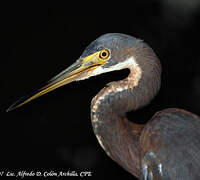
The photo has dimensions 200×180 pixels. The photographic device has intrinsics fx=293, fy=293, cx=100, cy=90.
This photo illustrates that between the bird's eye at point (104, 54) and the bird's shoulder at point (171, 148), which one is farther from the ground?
the bird's eye at point (104, 54)

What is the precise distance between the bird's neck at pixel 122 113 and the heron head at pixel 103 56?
0.20ft

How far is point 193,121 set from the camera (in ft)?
3.90

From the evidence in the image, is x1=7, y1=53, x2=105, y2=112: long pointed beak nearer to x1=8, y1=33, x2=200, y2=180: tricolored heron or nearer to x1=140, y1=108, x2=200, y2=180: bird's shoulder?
x1=8, y1=33, x2=200, y2=180: tricolored heron

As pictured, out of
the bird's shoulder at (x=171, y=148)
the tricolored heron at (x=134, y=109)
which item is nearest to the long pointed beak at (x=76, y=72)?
the tricolored heron at (x=134, y=109)

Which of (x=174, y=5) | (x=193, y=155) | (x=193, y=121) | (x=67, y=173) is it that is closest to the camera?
(x=193, y=155)

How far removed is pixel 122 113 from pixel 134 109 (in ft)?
0.16

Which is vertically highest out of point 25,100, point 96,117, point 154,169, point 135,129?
point 25,100

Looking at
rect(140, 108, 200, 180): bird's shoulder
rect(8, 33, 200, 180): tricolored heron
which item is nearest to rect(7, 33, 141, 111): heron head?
rect(8, 33, 200, 180): tricolored heron

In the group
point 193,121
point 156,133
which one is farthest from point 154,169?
point 193,121

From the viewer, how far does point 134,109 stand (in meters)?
1.15

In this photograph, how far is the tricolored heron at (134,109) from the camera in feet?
3.56

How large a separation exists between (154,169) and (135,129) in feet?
0.61

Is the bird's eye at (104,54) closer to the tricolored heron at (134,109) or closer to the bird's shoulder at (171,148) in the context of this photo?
the tricolored heron at (134,109)

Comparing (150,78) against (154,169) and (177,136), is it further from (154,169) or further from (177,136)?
(154,169)
